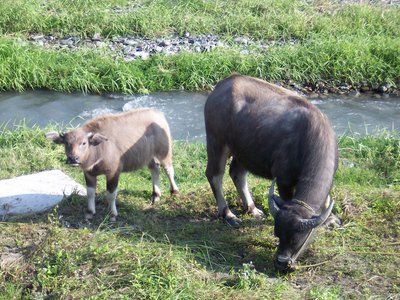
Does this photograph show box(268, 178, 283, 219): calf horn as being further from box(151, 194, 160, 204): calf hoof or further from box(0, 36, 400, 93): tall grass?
box(0, 36, 400, 93): tall grass

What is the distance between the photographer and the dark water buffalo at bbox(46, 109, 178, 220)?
772cm

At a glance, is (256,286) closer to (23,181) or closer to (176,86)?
(23,181)

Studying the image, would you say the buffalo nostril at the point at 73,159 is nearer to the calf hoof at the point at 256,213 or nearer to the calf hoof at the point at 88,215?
the calf hoof at the point at 88,215

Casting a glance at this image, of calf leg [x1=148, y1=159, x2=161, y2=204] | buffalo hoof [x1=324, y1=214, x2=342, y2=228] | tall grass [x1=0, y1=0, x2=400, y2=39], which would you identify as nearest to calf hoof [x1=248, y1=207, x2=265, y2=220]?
buffalo hoof [x1=324, y1=214, x2=342, y2=228]

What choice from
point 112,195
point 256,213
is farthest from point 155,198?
point 256,213

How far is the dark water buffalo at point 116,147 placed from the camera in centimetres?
772

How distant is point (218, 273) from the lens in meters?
6.95

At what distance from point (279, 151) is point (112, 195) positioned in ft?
6.25

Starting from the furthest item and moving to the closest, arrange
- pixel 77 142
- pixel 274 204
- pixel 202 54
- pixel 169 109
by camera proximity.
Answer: pixel 202 54 < pixel 169 109 < pixel 77 142 < pixel 274 204

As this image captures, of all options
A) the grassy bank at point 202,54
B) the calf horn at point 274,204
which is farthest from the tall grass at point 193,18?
the calf horn at point 274,204

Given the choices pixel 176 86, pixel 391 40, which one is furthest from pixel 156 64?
pixel 391 40

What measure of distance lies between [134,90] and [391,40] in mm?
5526

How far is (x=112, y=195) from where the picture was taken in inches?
314

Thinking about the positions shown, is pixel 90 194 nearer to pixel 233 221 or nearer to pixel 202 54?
pixel 233 221
